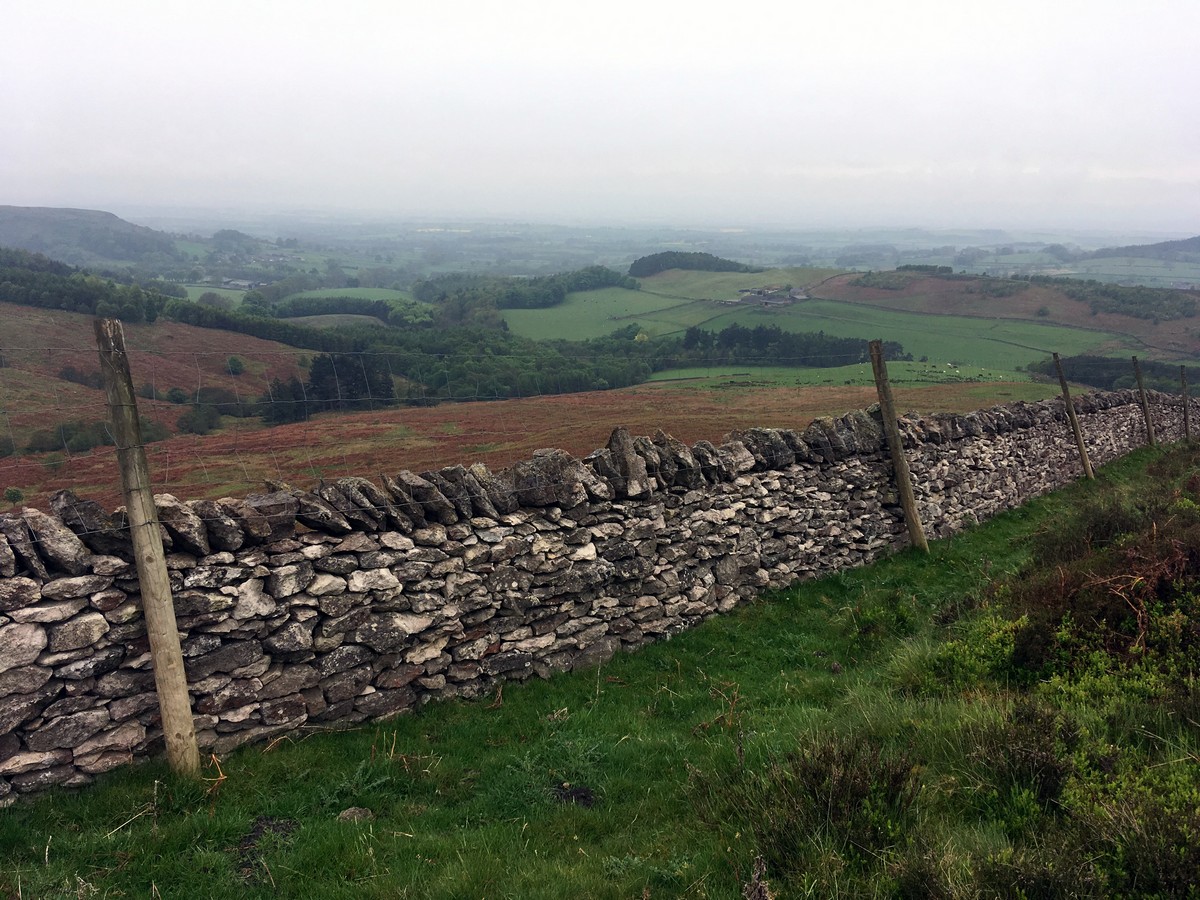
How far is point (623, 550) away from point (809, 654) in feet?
7.88

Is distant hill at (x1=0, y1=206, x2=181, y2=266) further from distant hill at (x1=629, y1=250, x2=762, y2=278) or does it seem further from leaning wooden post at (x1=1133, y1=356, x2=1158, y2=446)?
leaning wooden post at (x1=1133, y1=356, x2=1158, y2=446)

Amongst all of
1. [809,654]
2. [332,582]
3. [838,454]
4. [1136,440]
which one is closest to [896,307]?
[1136,440]

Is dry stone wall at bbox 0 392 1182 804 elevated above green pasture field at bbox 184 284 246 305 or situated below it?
below

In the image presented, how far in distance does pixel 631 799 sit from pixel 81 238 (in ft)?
364

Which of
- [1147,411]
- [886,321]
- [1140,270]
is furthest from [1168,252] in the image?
[1147,411]

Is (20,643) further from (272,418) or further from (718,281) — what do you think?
(718,281)

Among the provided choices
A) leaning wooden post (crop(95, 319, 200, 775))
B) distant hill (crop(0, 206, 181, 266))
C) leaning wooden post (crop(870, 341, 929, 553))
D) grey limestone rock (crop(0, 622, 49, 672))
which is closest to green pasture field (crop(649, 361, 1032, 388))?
leaning wooden post (crop(870, 341, 929, 553))

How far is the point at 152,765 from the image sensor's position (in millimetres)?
4969

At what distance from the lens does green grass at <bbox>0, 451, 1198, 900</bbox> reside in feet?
11.6

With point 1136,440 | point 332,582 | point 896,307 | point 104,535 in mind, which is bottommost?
point 1136,440

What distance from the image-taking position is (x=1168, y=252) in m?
126

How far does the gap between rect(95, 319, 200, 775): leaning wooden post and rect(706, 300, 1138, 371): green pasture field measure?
103ft

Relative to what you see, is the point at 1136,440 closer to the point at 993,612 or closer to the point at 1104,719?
the point at 993,612

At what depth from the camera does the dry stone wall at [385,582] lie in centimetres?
473
